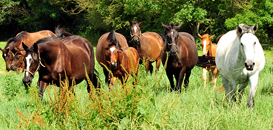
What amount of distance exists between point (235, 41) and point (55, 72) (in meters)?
3.37

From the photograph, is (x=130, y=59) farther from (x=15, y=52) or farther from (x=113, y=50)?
(x=15, y=52)

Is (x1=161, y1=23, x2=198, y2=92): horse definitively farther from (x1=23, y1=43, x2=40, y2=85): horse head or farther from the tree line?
the tree line

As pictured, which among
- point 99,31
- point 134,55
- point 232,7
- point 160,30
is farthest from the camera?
point 99,31

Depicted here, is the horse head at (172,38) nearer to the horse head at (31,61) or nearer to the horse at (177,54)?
the horse at (177,54)

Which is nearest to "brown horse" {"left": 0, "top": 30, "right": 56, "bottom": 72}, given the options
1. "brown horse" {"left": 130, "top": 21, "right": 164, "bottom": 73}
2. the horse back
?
"brown horse" {"left": 130, "top": 21, "right": 164, "bottom": 73}

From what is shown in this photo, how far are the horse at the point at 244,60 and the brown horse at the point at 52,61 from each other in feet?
8.66

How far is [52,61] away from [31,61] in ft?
1.80

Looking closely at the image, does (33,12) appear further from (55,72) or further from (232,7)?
(55,72)

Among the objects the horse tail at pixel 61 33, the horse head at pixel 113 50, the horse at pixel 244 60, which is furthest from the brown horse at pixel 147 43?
the horse at pixel 244 60

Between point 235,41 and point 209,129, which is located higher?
point 235,41

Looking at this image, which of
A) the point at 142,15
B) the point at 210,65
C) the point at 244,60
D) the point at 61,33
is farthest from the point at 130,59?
the point at 142,15

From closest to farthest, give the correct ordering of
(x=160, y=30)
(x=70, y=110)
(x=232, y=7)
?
(x=70, y=110), (x=232, y=7), (x=160, y=30)

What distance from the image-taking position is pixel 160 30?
2853cm

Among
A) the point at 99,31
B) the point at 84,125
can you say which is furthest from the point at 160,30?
the point at 84,125
